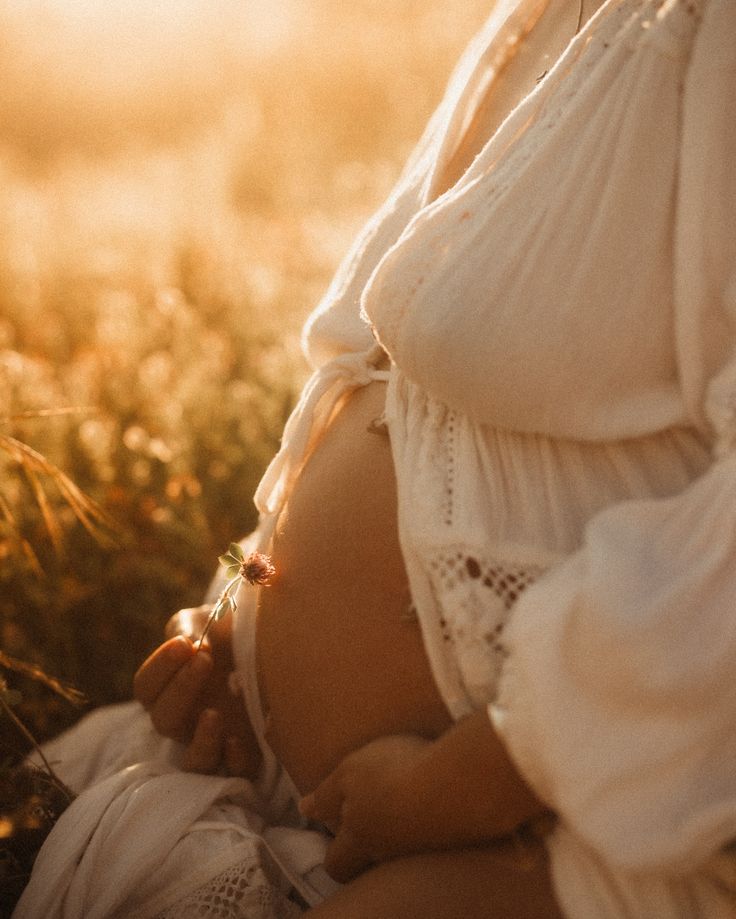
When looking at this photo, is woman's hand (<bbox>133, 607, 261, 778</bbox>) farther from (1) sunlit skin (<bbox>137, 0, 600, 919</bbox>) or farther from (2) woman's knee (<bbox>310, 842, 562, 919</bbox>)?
(2) woman's knee (<bbox>310, 842, 562, 919</bbox>)

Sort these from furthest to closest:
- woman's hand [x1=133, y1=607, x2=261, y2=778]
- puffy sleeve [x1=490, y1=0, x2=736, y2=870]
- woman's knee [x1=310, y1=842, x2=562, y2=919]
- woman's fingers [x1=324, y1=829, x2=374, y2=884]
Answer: woman's hand [x1=133, y1=607, x2=261, y2=778] → woman's fingers [x1=324, y1=829, x2=374, y2=884] → woman's knee [x1=310, y1=842, x2=562, y2=919] → puffy sleeve [x1=490, y1=0, x2=736, y2=870]

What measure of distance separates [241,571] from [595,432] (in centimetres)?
57

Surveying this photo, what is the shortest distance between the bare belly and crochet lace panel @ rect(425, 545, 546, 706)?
0.26 ft

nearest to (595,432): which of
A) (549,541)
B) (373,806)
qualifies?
(549,541)

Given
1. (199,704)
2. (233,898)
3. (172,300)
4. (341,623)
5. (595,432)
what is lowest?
(233,898)

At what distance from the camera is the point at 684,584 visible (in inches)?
39.4

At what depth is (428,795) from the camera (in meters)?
1.10

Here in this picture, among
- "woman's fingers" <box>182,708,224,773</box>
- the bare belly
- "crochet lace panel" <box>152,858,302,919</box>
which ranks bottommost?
"crochet lace panel" <box>152,858,302,919</box>

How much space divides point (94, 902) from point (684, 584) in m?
0.92

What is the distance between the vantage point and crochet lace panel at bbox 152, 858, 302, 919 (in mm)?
1276

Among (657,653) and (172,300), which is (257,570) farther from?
Answer: (172,300)

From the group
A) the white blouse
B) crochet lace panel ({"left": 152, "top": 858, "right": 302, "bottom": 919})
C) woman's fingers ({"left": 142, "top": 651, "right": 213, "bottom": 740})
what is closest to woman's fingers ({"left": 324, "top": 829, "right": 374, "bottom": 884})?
crochet lace panel ({"left": 152, "top": 858, "right": 302, "bottom": 919})

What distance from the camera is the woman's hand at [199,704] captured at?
1490mm

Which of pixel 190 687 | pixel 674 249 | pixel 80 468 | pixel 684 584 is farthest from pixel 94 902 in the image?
pixel 80 468
